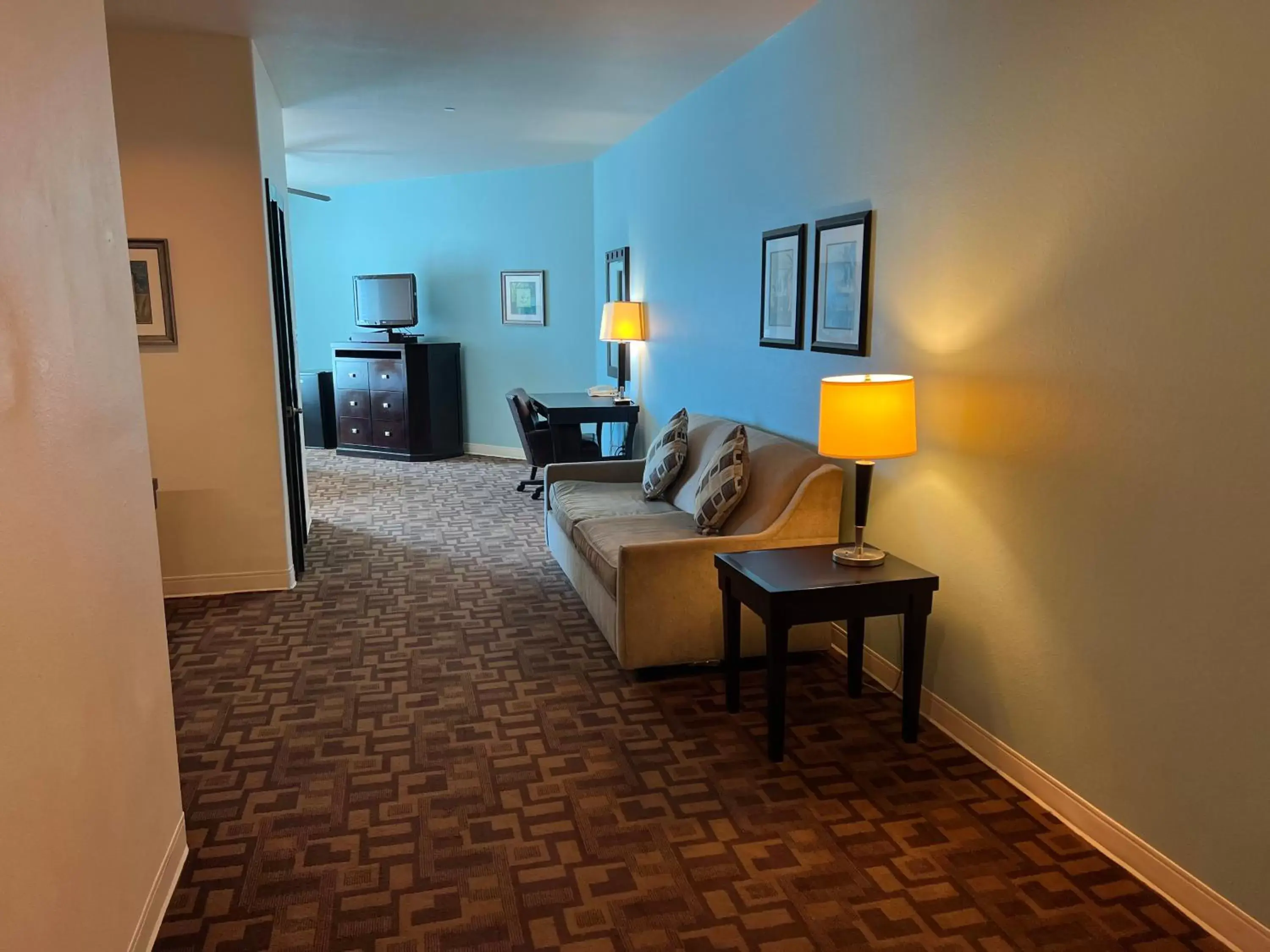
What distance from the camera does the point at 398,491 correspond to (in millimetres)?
7078

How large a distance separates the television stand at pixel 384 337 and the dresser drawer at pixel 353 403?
19.2 inches

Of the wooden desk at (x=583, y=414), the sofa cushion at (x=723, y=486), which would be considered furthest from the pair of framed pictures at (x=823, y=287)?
the wooden desk at (x=583, y=414)

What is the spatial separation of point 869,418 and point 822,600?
1.92 ft

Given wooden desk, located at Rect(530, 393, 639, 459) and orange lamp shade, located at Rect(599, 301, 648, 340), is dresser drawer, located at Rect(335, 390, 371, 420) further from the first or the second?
orange lamp shade, located at Rect(599, 301, 648, 340)

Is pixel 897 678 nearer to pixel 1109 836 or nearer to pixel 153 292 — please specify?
pixel 1109 836

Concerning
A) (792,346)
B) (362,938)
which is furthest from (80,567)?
(792,346)

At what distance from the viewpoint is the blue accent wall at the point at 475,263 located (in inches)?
316

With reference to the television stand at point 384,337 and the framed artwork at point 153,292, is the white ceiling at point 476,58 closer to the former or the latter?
the framed artwork at point 153,292

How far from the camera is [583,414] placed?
6184 millimetres

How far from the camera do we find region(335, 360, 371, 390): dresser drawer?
8555mm

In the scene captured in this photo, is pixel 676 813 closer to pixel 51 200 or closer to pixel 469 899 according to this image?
pixel 469 899

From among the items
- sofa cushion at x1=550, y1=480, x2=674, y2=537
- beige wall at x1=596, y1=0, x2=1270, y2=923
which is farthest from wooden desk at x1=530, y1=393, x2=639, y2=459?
beige wall at x1=596, y1=0, x2=1270, y2=923

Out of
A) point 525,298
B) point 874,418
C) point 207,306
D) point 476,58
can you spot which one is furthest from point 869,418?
point 525,298

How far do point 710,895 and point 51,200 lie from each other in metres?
2.10
